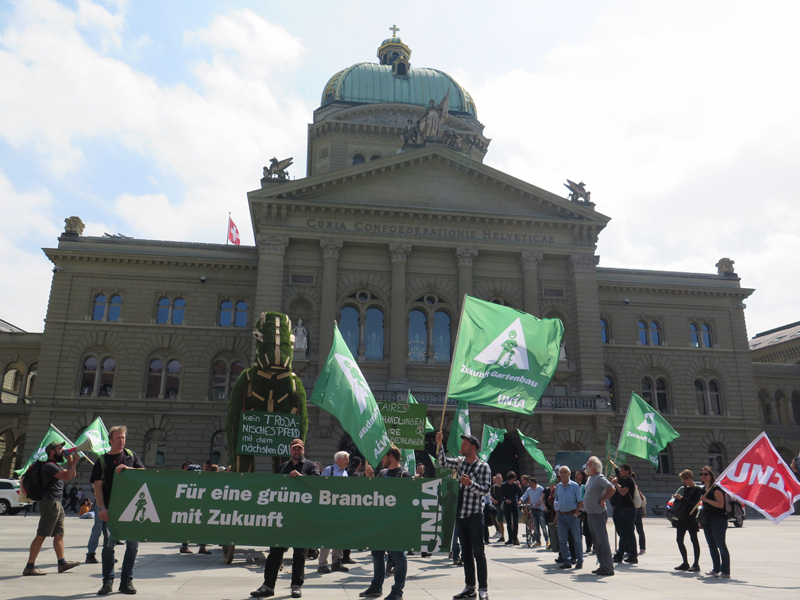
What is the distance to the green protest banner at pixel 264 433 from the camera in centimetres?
1309

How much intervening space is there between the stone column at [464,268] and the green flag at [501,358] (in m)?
24.3

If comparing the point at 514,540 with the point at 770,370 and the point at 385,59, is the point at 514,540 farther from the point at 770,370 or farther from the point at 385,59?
the point at 385,59

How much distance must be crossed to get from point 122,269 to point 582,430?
27333mm

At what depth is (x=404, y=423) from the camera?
1446 cm

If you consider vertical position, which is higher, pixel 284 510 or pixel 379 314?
pixel 379 314

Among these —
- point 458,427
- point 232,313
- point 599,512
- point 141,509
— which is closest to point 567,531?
point 599,512

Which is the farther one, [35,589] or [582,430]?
[582,430]

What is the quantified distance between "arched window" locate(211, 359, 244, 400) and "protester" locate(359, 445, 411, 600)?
30065mm

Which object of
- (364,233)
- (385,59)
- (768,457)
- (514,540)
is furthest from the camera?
(385,59)

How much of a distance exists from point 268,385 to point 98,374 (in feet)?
92.0

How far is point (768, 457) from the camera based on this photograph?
1251 centimetres

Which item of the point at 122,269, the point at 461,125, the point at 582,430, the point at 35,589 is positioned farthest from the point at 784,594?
the point at 461,125

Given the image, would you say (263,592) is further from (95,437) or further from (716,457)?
(716,457)

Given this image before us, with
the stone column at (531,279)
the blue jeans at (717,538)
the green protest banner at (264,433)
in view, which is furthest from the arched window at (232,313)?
the blue jeans at (717,538)
